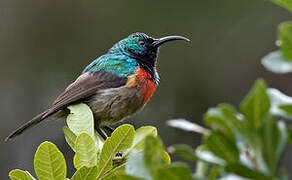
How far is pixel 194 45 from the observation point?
34.5 feet

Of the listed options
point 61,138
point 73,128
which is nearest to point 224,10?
point 61,138

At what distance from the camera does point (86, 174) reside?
192 centimetres

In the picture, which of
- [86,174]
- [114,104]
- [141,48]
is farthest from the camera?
[141,48]

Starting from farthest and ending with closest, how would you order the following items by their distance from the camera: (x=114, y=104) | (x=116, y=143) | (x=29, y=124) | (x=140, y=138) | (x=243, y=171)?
(x=114, y=104), (x=29, y=124), (x=140, y=138), (x=116, y=143), (x=243, y=171)

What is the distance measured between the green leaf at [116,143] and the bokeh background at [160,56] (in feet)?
26.0

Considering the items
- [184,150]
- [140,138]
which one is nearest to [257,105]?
[184,150]

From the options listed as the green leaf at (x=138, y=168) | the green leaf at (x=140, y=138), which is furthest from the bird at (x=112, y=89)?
the green leaf at (x=138, y=168)

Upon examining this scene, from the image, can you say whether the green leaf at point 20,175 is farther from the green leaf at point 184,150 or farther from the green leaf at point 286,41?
the green leaf at point 286,41

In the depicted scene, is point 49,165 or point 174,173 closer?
point 174,173

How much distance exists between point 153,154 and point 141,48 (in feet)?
13.0

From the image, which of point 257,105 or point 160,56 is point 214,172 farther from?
point 160,56

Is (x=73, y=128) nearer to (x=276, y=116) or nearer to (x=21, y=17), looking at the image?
(x=276, y=116)

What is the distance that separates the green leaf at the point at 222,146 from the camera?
1.14 metres

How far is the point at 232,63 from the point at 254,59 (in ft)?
1.60
